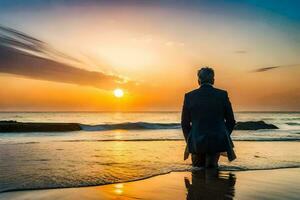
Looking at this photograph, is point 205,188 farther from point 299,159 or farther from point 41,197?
point 299,159

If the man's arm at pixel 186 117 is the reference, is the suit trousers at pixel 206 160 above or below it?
below

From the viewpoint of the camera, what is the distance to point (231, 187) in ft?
21.2

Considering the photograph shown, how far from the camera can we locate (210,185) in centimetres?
644

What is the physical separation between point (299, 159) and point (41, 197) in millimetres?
7934

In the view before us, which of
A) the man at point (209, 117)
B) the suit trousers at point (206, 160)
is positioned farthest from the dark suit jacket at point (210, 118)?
the suit trousers at point (206, 160)

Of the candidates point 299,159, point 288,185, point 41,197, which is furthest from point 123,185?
point 299,159

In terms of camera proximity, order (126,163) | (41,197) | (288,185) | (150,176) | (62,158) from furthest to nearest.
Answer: (62,158), (126,163), (150,176), (288,185), (41,197)

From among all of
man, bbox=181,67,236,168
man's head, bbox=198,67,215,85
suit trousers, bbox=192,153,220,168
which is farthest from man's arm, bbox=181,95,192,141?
suit trousers, bbox=192,153,220,168

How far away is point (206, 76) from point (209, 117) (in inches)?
27.7

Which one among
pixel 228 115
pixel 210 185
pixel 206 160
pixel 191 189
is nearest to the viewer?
pixel 191 189

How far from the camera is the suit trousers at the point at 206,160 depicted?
22.1ft

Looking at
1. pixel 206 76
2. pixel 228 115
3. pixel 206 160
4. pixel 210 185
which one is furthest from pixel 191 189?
pixel 206 76

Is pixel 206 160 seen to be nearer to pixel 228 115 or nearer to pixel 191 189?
pixel 191 189

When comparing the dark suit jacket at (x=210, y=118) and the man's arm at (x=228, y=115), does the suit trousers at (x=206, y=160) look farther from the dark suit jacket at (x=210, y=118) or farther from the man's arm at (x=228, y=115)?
the man's arm at (x=228, y=115)
